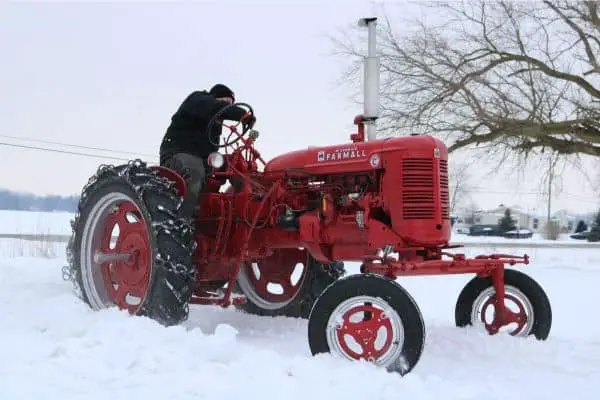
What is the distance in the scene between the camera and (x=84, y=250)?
511 centimetres

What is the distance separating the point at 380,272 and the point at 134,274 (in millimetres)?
1853

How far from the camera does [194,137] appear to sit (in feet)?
17.0

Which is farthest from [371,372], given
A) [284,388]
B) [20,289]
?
[20,289]

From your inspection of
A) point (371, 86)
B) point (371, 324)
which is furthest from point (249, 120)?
point (371, 86)

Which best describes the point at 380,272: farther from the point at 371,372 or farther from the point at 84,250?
the point at 84,250

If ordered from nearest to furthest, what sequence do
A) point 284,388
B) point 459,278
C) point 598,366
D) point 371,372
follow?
point 284,388
point 371,372
point 598,366
point 459,278

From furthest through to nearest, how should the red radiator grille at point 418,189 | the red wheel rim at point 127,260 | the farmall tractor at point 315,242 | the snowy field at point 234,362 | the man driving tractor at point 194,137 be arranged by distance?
the man driving tractor at point 194,137, the red wheel rim at point 127,260, the red radiator grille at point 418,189, the farmall tractor at point 315,242, the snowy field at point 234,362

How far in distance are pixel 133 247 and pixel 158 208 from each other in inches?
21.8

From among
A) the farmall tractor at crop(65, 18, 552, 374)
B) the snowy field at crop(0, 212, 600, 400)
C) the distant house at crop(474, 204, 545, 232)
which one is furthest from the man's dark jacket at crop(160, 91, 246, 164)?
the distant house at crop(474, 204, 545, 232)

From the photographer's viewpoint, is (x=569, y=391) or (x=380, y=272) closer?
(x=569, y=391)

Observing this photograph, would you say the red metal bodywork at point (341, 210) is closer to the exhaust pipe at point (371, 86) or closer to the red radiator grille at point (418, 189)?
the red radiator grille at point (418, 189)

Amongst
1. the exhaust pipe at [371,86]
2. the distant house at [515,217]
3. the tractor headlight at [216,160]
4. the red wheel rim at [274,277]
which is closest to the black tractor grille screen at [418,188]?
the tractor headlight at [216,160]

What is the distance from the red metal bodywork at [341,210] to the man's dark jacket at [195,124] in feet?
0.80

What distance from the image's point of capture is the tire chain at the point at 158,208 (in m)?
4.43
